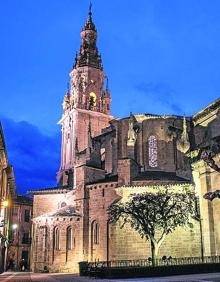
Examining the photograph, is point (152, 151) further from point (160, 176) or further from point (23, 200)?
point (23, 200)

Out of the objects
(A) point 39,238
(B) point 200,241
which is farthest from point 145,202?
(A) point 39,238

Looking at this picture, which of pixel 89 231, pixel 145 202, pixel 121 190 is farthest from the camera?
pixel 89 231

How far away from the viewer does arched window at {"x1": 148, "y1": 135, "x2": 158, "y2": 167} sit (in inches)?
1711

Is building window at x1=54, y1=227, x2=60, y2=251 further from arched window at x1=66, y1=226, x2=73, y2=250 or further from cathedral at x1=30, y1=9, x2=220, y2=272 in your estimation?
arched window at x1=66, y1=226, x2=73, y2=250

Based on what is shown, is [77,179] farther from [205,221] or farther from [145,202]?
[205,221]

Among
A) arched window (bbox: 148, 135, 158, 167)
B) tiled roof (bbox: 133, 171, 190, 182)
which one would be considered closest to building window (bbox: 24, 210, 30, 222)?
arched window (bbox: 148, 135, 158, 167)

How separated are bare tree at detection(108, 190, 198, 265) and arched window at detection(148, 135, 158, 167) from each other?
10.3 meters

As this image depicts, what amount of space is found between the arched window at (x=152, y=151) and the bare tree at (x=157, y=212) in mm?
10337

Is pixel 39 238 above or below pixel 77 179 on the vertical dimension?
below

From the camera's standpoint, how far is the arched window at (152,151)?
4347 cm

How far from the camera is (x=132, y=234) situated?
35.0 metres

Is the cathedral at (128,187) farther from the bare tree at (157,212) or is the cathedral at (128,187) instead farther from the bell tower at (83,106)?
the bell tower at (83,106)

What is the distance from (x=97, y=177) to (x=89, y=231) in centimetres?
619

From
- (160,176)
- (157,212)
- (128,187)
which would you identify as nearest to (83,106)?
(160,176)
